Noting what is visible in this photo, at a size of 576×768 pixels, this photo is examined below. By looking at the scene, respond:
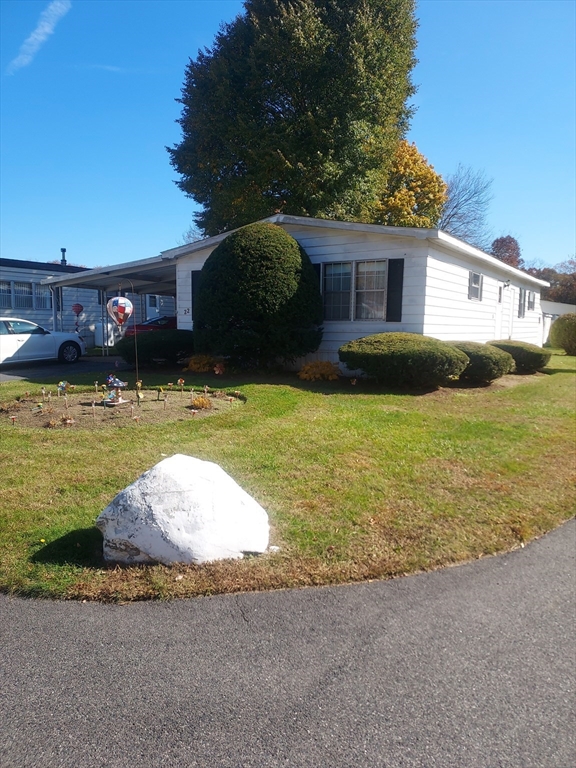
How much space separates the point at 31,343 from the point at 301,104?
13.1 m

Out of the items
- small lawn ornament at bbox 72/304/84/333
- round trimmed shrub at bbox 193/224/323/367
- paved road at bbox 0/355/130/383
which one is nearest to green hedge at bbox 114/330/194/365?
paved road at bbox 0/355/130/383

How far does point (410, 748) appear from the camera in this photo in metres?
2.16

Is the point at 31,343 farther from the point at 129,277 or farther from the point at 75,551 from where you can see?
the point at 75,551

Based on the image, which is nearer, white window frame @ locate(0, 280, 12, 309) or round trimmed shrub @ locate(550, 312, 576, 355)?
round trimmed shrub @ locate(550, 312, 576, 355)

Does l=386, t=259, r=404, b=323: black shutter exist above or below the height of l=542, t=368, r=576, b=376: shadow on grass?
above

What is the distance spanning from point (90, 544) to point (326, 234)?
10.3 m

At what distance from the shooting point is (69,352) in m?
16.4

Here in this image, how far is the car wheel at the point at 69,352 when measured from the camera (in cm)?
1606

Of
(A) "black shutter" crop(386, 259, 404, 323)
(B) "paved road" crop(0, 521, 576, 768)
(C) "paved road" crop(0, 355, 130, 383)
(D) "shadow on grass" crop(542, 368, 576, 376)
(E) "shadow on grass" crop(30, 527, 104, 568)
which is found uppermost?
(A) "black shutter" crop(386, 259, 404, 323)

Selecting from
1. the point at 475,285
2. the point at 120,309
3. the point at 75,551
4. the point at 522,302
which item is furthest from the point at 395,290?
the point at 522,302

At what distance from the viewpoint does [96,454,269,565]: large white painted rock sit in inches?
141

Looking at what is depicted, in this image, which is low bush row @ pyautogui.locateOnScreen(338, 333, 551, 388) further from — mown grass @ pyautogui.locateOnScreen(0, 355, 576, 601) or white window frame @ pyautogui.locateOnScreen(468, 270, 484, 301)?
white window frame @ pyautogui.locateOnScreen(468, 270, 484, 301)

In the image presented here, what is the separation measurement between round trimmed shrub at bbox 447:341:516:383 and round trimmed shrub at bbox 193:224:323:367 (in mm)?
3278

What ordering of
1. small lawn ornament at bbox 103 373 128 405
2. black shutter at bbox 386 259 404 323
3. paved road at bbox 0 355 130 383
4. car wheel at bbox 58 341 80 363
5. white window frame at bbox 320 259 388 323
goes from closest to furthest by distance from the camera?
small lawn ornament at bbox 103 373 128 405 < black shutter at bbox 386 259 404 323 < white window frame at bbox 320 259 388 323 < paved road at bbox 0 355 130 383 < car wheel at bbox 58 341 80 363
